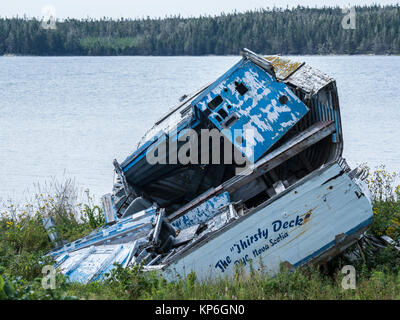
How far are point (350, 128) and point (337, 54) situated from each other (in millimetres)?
37177

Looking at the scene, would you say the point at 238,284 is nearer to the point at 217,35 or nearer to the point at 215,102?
the point at 215,102

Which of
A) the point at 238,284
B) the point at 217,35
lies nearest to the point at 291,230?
the point at 238,284

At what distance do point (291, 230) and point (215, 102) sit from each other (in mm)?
2518

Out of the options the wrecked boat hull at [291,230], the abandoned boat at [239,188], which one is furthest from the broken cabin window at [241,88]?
the wrecked boat hull at [291,230]

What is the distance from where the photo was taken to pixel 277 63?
8211 mm

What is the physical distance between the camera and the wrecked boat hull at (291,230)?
5.55 m

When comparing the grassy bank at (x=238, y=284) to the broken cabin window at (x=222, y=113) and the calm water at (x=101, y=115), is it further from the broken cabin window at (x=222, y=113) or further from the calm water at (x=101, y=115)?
the calm water at (x=101, y=115)

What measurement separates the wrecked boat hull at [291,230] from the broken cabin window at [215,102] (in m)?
2.24

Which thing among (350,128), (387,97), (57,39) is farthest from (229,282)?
(57,39)

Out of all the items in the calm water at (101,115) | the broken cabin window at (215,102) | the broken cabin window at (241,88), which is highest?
the calm water at (101,115)

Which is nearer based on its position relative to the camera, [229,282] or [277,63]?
[229,282]

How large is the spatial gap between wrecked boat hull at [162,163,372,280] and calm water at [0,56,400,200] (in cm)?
756

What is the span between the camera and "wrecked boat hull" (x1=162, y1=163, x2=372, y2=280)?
5547 millimetres
